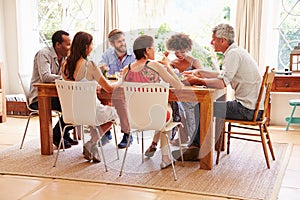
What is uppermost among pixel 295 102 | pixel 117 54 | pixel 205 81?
pixel 117 54

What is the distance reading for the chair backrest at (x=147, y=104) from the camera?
10.1 feet

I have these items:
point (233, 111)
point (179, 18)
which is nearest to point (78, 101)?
point (233, 111)

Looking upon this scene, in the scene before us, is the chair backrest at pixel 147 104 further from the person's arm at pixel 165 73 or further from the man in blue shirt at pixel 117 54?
the man in blue shirt at pixel 117 54

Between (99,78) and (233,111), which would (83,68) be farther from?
(233,111)

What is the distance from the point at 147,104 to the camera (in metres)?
3.13

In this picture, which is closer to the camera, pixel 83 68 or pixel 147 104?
pixel 147 104

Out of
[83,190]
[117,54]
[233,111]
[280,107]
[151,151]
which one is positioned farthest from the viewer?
[280,107]

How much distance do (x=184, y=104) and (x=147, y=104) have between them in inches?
42.3

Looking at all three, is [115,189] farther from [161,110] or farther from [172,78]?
[172,78]

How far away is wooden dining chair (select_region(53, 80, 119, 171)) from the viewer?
10.9ft

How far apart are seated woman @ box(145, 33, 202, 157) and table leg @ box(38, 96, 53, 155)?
0.98 m

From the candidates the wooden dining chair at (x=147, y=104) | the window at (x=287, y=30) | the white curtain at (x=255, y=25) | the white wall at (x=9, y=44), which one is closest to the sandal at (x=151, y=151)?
the wooden dining chair at (x=147, y=104)

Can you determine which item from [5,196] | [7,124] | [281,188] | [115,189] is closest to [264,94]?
[281,188]

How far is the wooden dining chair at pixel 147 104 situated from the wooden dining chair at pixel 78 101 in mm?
339
